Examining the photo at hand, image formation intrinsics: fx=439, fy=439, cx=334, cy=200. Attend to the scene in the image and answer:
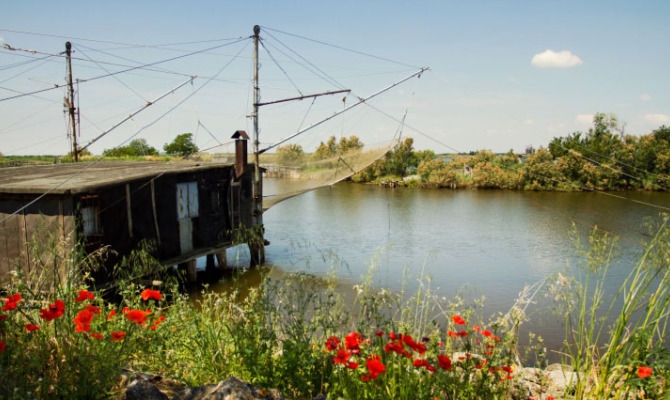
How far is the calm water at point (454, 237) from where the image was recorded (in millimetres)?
10672

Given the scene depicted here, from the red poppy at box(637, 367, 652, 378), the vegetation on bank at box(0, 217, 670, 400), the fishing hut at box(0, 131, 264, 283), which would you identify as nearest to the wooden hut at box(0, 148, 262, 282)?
the fishing hut at box(0, 131, 264, 283)

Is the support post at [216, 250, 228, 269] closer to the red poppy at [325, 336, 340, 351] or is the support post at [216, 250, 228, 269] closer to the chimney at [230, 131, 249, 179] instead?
the chimney at [230, 131, 249, 179]

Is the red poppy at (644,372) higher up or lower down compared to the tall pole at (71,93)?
lower down

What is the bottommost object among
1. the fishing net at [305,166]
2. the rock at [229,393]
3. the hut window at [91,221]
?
the rock at [229,393]

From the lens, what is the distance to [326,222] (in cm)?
1972

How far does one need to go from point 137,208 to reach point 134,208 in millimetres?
71

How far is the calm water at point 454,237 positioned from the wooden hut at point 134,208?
4.99ft

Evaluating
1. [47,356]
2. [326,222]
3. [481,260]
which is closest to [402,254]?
[481,260]

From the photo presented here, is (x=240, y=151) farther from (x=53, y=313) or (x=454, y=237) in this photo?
(x=53, y=313)

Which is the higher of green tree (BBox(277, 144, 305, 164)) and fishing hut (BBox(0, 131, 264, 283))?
green tree (BBox(277, 144, 305, 164))

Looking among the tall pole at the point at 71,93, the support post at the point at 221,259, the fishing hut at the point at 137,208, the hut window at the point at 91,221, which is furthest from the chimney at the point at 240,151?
the tall pole at the point at 71,93

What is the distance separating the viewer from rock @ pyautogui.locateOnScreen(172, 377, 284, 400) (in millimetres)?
2088

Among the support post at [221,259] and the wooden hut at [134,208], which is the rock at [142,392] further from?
the support post at [221,259]

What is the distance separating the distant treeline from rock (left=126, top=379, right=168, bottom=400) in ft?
91.8
